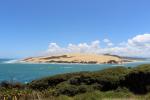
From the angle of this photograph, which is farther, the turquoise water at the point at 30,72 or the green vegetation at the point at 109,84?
the turquoise water at the point at 30,72

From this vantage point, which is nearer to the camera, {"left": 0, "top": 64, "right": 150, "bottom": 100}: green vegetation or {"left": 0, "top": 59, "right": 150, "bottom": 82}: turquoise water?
Answer: {"left": 0, "top": 64, "right": 150, "bottom": 100}: green vegetation

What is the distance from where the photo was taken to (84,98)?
21.2 metres

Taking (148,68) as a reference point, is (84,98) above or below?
below

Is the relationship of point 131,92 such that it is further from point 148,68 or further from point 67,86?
point 67,86

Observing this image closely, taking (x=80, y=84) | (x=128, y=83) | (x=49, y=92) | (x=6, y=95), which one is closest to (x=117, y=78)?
(x=128, y=83)

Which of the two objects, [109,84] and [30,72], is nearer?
[109,84]

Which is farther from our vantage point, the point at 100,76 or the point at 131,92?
the point at 100,76

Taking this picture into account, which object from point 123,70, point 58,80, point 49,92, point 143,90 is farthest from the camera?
point 58,80

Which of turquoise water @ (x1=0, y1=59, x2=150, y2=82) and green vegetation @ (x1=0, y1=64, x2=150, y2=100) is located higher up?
turquoise water @ (x1=0, y1=59, x2=150, y2=82)

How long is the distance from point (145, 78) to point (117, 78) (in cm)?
195

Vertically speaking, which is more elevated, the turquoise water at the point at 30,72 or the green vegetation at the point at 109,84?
the turquoise water at the point at 30,72

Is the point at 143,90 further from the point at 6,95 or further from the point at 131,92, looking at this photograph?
the point at 6,95

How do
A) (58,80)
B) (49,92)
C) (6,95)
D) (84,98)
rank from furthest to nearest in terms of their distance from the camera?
(58,80), (49,92), (84,98), (6,95)

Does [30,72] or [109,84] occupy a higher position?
[30,72]
